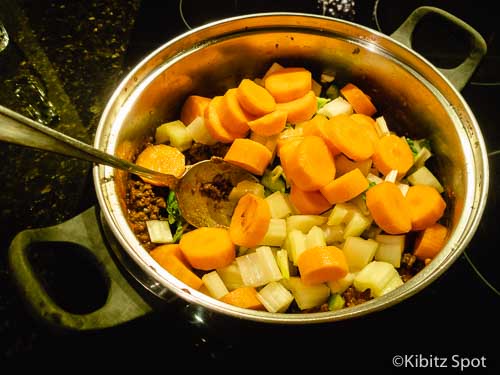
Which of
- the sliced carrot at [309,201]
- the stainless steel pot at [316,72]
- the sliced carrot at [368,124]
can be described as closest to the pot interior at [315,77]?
the stainless steel pot at [316,72]

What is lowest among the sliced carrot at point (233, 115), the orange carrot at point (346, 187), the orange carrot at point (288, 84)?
the orange carrot at point (346, 187)

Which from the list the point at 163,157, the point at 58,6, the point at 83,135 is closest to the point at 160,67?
the point at 163,157

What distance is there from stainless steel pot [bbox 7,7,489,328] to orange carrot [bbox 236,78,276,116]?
0.54ft

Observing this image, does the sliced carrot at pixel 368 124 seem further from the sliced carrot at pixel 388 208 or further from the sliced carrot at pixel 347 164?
the sliced carrot at pixel 388 208

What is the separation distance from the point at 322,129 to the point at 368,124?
204 mm

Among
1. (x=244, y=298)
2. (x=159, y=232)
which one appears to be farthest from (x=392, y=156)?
(x=159, y=232)

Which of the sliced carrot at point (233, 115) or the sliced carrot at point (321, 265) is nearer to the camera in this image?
the sliced carrot at point (321, 265)

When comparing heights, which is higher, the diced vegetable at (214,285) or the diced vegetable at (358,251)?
the diced vegetable at (358,251)

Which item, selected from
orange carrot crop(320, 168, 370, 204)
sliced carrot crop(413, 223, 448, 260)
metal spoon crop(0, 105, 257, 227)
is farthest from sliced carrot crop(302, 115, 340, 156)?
sliced carrot crop(413, 223, 448, 260)

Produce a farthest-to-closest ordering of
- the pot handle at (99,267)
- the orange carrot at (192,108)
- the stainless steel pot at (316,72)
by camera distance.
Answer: the orange carrot at (192,108), the stainless steel pot at (316,72), the pot handle at (99,267)

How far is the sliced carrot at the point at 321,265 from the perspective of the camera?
3.78 ft

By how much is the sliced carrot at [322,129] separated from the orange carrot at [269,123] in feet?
0.28

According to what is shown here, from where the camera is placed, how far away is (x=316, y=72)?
5.20 ft

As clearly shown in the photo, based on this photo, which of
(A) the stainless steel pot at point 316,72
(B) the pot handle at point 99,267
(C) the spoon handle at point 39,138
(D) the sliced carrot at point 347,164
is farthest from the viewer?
(D) the sliced carrot at point 347,164
